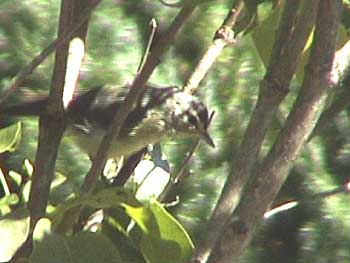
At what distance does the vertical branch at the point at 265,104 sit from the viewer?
129cm

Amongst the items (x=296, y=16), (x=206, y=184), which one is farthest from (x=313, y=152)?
(x=296, y=16)

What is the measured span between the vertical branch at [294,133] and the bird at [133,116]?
3.59 feet

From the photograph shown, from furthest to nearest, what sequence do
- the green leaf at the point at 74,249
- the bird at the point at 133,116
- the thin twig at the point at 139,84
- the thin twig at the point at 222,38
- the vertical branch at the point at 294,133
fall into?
1. the bird at the point at 133,116
2. the thin twig at the point at 222,38
3. the thin twig at the point at 139,84
4. the green leaf at the point at 74,249
5. the vertical branch at the point at 294,133

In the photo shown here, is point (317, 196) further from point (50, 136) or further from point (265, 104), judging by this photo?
point (50, 136)

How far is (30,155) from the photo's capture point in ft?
10.6

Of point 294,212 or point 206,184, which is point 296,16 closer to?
point 206,184

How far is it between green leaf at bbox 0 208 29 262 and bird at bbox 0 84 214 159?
0.89 meters

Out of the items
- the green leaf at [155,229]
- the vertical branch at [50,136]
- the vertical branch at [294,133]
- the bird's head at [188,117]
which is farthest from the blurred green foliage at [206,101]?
the vertical branch at [294,133]

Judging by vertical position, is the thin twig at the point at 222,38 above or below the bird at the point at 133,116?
above

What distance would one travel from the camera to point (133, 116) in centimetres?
323

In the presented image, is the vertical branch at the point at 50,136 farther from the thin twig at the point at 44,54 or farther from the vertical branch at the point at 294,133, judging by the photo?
the vertical branch at the point at 294,133

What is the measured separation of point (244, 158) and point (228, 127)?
211 centimetres

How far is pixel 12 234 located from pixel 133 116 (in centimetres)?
183

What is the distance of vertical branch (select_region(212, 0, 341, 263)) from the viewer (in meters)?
1.21
